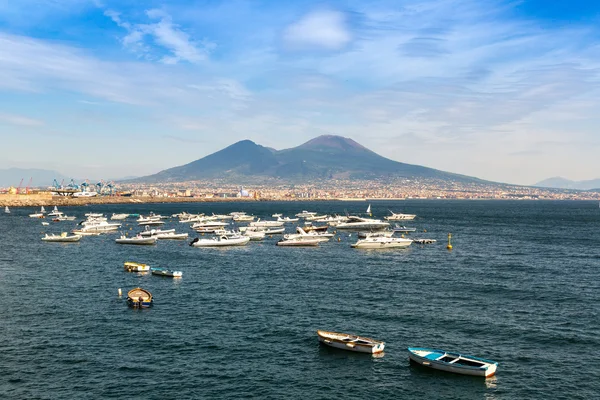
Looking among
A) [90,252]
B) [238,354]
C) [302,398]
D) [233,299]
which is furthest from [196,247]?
[302,398]

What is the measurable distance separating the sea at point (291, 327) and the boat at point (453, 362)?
67 cm

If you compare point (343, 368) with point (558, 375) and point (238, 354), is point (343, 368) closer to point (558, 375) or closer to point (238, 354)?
point (238, 354)

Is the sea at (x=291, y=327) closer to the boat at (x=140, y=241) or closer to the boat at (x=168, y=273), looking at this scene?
the boat at (x=168, y=273)

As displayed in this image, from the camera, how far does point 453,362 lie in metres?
36.1

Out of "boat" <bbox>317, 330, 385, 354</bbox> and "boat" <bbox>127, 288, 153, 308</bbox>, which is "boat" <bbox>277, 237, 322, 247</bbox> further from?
"boat" <bbox>317, 330, 385, 354</bbox>

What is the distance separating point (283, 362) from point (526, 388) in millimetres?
17772

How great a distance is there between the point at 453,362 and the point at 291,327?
53.2ft

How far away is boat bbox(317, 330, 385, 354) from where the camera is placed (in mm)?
39450

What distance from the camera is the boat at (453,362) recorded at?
1388 inches

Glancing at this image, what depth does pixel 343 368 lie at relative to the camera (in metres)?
37.4

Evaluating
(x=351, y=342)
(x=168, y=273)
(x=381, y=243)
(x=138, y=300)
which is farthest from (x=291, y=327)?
(x=381, y=243)

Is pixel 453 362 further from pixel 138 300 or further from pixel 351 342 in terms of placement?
pixel 138 300

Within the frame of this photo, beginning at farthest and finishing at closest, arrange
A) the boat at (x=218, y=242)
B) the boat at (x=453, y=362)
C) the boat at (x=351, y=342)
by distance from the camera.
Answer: the boat at (x=218, y=242) < the boat at (x=351, y=342) < the boat at (x=453, y=362)

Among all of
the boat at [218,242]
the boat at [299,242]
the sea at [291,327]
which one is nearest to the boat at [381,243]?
the boat at [299,242]
